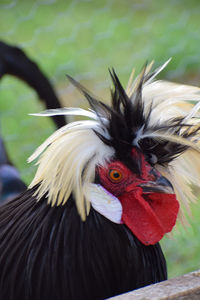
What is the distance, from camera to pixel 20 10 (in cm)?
382

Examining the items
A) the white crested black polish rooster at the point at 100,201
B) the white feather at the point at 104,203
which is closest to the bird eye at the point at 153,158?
the white crested black polish rooster at the point at 100,201

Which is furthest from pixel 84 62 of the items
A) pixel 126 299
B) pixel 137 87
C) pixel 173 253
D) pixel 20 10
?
pixel 126 299

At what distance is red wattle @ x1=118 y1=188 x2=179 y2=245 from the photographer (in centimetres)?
116

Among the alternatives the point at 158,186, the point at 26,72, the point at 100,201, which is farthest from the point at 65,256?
the point at 26,72

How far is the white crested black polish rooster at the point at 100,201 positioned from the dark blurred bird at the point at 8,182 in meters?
0.64

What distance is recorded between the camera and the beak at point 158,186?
3.69 ft

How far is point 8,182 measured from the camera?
1848 mm

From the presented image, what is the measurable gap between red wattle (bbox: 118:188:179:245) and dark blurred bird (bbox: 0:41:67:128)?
0.78m

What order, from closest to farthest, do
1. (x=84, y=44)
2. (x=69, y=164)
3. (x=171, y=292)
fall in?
(x=171, y=292) < (x=69, y=164) < (x=84, y=44)

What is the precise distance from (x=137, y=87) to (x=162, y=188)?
0.25 m

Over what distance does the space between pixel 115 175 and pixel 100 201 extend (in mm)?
71

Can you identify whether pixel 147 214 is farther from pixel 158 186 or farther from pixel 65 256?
pixel 65 256

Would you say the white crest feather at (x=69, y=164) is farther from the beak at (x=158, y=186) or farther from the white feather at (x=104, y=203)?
the beak at (x=158, y=186)

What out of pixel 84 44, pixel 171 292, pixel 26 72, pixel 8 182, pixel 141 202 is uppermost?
pixel 84 44
